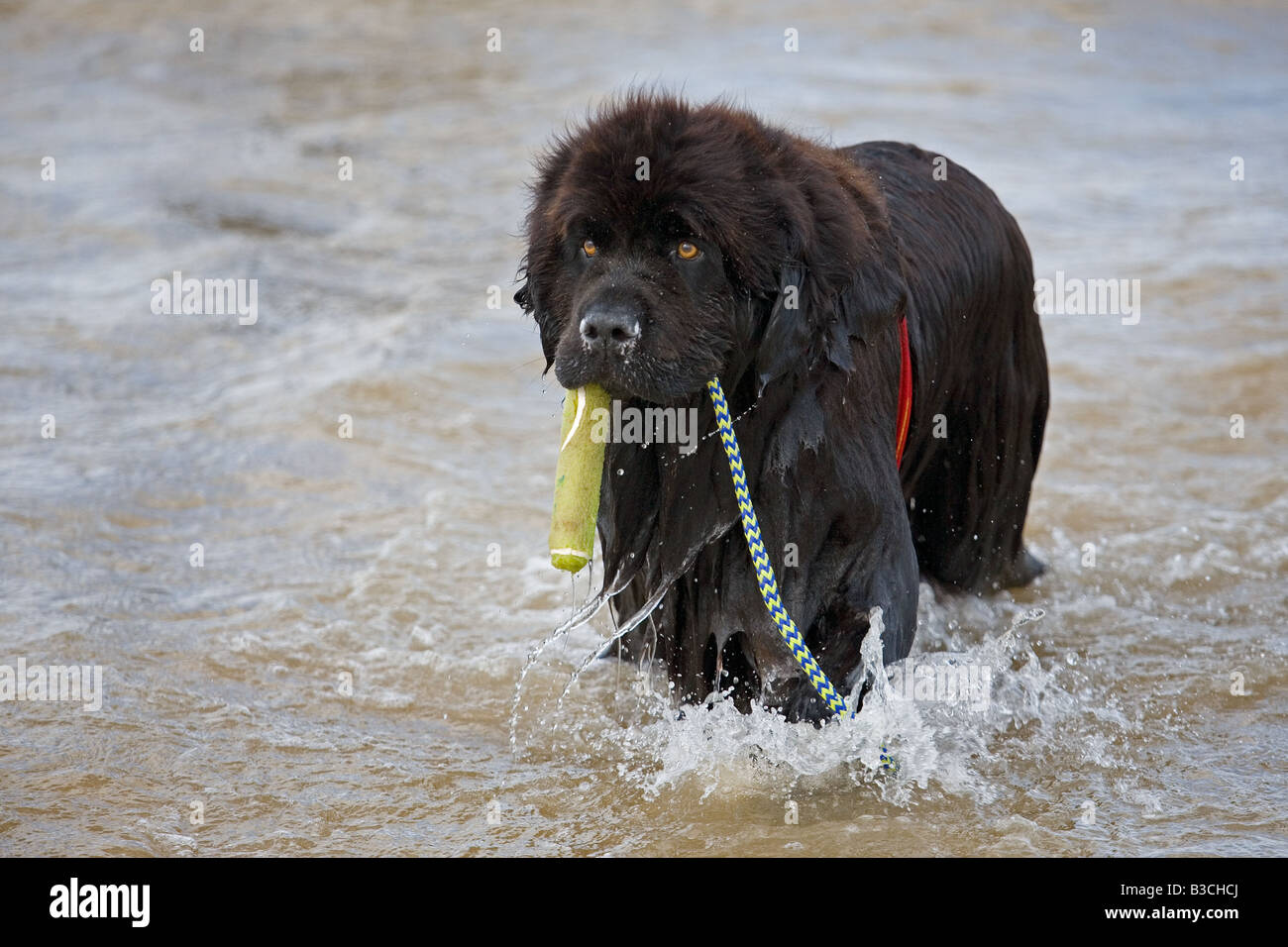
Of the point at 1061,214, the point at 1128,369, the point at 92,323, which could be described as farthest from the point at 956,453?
the point at 1061,214

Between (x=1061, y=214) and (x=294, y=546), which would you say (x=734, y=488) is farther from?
(x=1061, y=214)

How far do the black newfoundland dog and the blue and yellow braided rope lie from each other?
6 centimetres

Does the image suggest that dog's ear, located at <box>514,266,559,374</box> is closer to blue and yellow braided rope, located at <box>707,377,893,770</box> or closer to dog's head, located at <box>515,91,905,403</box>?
dog's head, located at <box>515,91,905,403</box>

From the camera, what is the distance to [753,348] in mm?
4125

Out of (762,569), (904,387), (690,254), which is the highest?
(690,254)

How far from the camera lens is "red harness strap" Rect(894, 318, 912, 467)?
15.4ft

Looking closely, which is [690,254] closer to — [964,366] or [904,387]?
[904,387]

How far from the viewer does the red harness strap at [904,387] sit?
4684 millimetres

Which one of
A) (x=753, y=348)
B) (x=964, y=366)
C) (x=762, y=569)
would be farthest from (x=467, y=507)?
(x=753, y=348)

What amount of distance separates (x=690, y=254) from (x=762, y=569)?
3.05 ft

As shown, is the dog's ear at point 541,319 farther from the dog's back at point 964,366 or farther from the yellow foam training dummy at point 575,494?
the dog's back at point 964,366

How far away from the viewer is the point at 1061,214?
37.8 ft

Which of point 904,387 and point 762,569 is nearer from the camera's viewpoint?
point 762,569

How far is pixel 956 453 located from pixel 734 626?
142 cm
